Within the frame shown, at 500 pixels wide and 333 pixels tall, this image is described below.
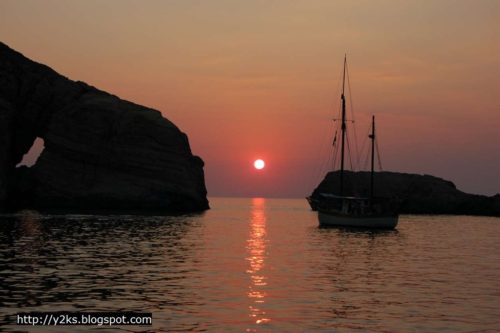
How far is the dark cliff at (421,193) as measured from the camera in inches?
7121

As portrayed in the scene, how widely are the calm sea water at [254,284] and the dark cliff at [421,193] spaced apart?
130019 mm

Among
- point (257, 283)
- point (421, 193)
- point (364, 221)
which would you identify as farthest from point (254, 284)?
point (421, 193)

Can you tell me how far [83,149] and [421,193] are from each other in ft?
332

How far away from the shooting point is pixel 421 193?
18738 centimetres

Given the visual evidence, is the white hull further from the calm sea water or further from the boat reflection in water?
the boat reflection in water

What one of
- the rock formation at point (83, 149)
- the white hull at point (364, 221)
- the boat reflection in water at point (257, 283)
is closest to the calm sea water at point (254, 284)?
the boat reflection in water at point (257, 283)

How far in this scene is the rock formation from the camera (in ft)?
399

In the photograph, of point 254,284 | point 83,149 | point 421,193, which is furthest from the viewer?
point 421,193

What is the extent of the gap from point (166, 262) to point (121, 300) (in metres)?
14.6

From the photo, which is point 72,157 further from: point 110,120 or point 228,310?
point 228,310

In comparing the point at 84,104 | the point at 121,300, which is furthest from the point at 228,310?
the point at 84,104

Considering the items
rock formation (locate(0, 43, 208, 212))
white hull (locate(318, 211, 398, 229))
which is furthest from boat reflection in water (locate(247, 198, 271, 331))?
rock formation (locate(0, 43, 208, 212))

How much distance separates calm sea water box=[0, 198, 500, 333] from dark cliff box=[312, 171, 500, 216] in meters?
130

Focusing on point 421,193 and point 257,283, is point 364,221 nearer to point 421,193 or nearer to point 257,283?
point 257,283
